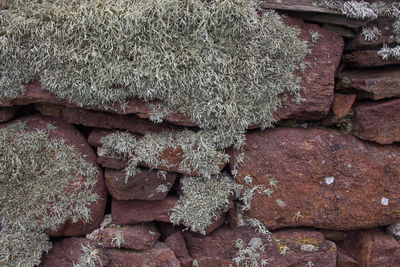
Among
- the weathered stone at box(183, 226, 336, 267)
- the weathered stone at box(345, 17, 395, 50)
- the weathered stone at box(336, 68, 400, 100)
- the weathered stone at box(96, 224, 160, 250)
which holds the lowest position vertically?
the weathered stone at box(96, 224, 160, 250)

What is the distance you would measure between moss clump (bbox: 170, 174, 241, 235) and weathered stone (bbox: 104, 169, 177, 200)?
0.58ft

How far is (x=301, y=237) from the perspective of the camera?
3.08 metres

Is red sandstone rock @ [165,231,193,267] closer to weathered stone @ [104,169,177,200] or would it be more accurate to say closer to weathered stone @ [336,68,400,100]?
weathered stone @ [104,169,177,200]

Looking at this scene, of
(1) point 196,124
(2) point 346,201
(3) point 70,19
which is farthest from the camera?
(2) point 346,201

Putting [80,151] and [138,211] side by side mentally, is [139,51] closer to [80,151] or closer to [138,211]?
[80,151]

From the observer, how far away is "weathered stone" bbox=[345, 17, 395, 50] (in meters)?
3.02

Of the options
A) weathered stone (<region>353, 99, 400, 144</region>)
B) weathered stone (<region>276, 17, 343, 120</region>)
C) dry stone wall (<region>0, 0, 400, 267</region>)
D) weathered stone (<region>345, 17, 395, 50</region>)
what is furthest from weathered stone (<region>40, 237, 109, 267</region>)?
weathered stone (<region>345, 17, 395, 50</region>)

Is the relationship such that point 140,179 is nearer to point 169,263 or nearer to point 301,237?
point 169,263

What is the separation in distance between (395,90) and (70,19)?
10.2ft

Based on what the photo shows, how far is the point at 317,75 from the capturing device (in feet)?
9.83

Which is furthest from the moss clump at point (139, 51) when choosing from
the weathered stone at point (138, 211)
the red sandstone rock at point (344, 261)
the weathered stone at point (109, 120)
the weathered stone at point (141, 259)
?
the red sandstone rock at point (344, 261)

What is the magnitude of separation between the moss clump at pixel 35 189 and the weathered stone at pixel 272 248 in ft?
4.01

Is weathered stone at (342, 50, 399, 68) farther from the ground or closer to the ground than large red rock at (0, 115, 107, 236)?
farther from the ground

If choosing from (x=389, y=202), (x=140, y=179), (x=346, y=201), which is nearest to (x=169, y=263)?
(x=140, y=179)
